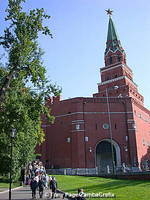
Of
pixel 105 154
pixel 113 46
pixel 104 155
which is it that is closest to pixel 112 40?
pixel 113 46

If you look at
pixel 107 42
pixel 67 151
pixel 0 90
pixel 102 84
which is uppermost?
pixel 107 42

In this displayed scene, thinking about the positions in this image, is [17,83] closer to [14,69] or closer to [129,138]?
[14,69]

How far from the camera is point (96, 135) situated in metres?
40.7

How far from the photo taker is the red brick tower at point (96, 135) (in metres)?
39.6

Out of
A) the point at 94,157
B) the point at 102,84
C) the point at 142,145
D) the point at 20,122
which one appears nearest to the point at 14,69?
the point at 20,122

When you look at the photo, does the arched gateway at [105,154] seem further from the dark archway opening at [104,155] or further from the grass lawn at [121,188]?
the grass lawn at [121,188]

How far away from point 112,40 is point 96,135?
2770 centimetres

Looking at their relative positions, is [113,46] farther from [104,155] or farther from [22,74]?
[22,74]

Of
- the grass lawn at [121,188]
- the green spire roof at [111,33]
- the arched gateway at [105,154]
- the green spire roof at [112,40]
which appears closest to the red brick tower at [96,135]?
the arched gateway at [105,154]

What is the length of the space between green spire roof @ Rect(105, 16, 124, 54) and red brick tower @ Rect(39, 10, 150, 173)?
18637mm

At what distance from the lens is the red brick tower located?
130 ft

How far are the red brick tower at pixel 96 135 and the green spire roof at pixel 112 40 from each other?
18637 millimetres

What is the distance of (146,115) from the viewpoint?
50.8 meters

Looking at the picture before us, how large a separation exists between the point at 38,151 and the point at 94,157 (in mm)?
10438
